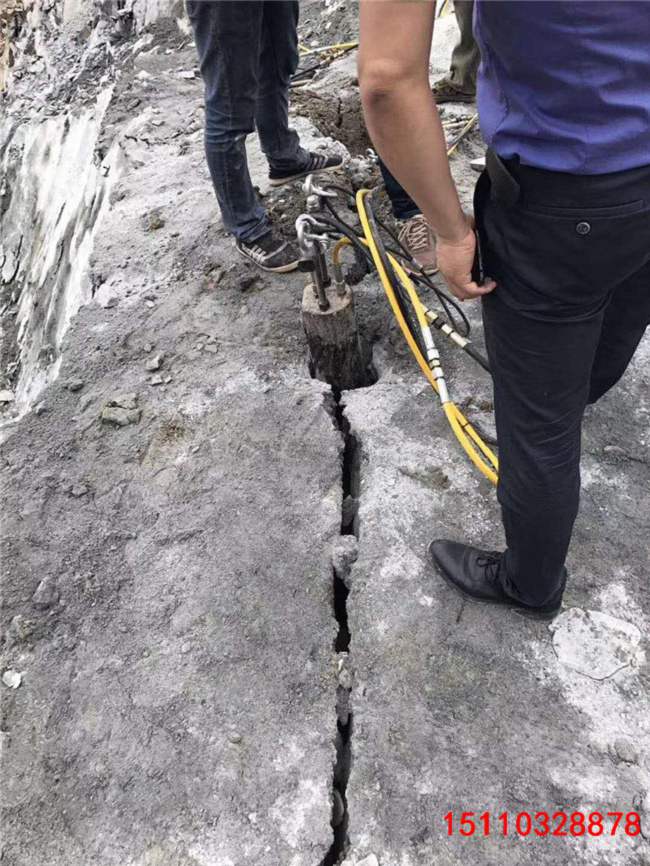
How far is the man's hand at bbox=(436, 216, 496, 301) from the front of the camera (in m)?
1.27

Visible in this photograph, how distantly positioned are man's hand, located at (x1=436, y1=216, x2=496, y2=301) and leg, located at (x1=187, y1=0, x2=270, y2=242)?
5.08 ft

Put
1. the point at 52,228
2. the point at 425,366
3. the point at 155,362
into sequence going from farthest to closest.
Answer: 1. the point at 52,228
2. the point at 155,362
3. the point at 425,366

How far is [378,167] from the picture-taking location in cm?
350

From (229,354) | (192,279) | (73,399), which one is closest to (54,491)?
(73,399)

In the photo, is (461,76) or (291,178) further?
(461,76)

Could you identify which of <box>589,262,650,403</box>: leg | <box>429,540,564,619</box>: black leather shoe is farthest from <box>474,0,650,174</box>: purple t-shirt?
<box>429,540,564,619</box>: black leather shoe

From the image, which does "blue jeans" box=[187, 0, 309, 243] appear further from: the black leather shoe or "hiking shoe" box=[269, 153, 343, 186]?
the black leather shoe

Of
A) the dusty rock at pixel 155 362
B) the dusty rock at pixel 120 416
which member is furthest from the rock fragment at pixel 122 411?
the dusty rock at pixel 155 362

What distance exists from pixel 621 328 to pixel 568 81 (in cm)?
105

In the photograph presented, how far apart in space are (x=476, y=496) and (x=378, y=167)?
2.18 m

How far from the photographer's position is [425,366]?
2.40 m

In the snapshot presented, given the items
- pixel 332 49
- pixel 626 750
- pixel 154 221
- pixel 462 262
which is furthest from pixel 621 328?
pixel 332 49

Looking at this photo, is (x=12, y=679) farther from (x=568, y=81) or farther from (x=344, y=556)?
(x=568, y=81)

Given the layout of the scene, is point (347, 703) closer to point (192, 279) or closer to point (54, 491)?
point (54, 491)
